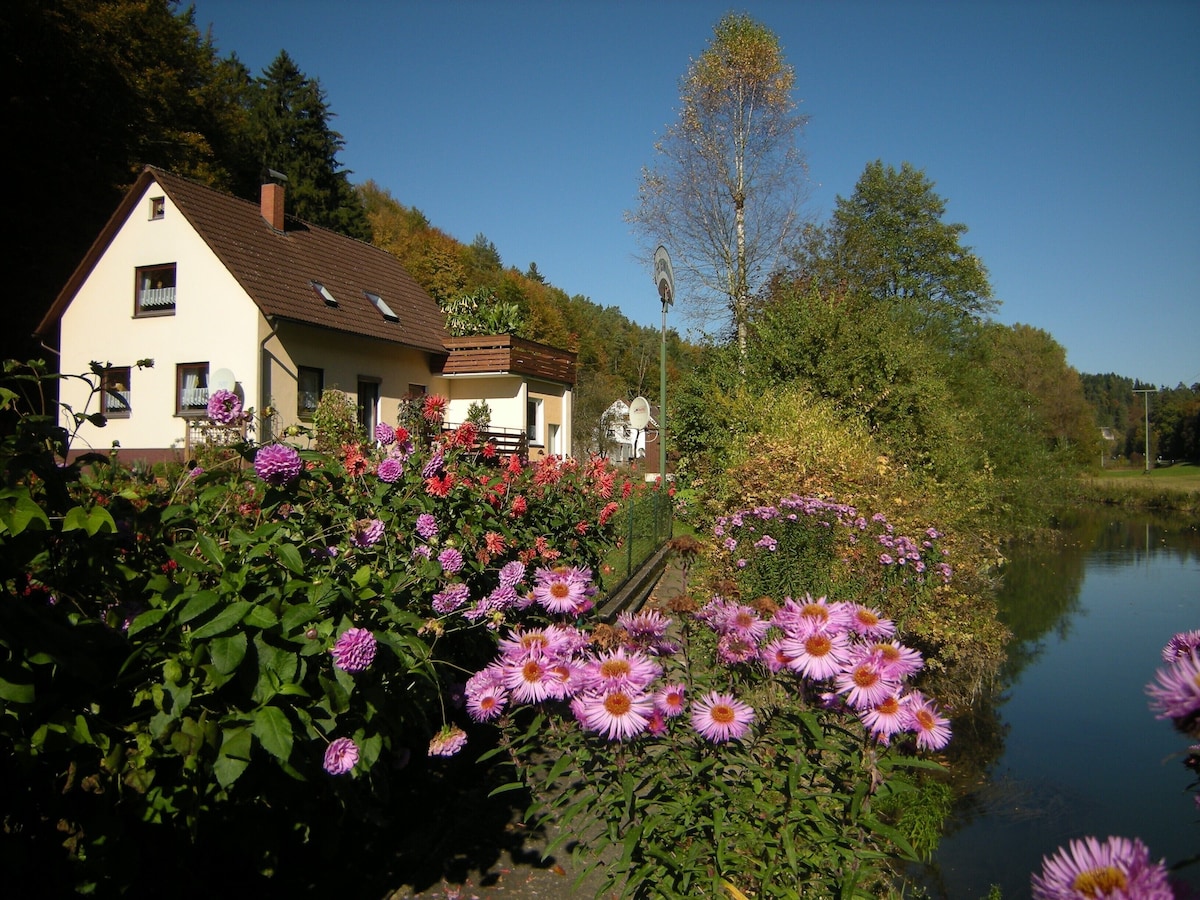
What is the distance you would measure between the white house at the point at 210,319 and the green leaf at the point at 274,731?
14.5 m

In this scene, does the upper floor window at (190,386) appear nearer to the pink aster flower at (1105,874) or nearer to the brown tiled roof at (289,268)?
the brown tiled roof at (289,268)

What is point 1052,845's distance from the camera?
6.23 metres

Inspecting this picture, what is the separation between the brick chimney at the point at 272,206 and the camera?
66.7 ft

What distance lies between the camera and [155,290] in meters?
18.3

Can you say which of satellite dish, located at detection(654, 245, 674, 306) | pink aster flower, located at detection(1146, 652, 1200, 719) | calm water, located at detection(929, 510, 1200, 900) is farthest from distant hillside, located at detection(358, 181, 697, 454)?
pink aster flower, located at detection(1146, 652, 1200, 719)

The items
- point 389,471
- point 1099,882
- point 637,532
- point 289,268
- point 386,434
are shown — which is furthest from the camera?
point 289,268

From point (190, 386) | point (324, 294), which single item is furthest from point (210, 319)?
point (324, 294)

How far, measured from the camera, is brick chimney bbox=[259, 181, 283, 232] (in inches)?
801

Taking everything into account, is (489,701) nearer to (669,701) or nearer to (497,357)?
(669,701)

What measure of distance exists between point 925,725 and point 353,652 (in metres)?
1.28

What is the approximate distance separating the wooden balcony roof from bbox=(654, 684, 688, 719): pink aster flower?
67.3ft

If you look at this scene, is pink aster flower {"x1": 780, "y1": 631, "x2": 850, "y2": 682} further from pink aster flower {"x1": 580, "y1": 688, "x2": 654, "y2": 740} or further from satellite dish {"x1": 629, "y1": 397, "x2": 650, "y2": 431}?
satellite dish {"x1": 629, "y1": 397, "x2": 650, "y2": 431}

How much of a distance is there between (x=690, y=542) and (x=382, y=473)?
3.73ft

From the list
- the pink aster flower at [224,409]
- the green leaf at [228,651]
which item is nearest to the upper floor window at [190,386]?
the pink aster flower at [224,409]
